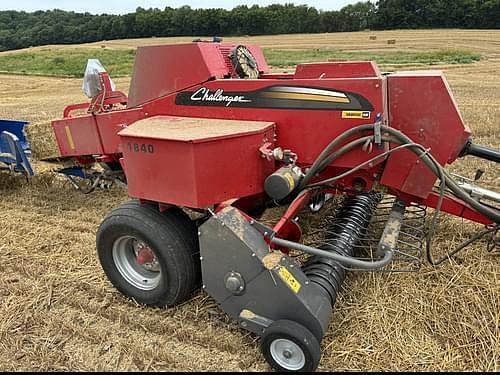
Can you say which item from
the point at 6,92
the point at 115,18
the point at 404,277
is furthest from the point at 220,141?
the point at 115,18

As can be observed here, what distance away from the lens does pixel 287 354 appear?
8.20ft

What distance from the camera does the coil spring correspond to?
9.11 ft

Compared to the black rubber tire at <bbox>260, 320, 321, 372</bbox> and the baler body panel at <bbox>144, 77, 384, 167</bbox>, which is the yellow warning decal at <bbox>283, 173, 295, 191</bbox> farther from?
the black rubber tire at <bbox>260, 320, 321, 372</bbox>

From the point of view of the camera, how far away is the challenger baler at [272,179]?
8.61 ft

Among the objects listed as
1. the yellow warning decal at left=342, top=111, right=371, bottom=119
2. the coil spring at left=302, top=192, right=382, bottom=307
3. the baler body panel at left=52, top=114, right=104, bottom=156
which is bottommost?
the coil spring at left=302, top=192, right=382, bottom=307

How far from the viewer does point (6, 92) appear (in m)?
17.8

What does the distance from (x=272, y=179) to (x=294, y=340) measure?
3.11 feet

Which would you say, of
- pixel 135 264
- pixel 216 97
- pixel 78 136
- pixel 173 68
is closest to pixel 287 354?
pixel 135 264

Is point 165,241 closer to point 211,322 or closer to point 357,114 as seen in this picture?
point 211,322

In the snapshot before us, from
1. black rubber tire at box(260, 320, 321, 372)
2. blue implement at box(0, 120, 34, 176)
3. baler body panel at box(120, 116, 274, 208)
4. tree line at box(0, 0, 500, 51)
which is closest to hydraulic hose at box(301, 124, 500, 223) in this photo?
baler body panel at box(120, 116, 274, 208)

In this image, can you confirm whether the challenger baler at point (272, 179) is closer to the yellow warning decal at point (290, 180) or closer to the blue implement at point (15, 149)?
the yellow warning decal at point (290, 180)

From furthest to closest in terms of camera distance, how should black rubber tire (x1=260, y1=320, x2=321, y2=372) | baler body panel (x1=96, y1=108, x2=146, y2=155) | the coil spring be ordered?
baler body panel (x1=96, y1=108, x2=146, y2=155)
the coil spring
black rubber tire (x1=260, y1=320, x2=321, y2=372)

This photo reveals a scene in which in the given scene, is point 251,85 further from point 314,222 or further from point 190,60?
point 314,222

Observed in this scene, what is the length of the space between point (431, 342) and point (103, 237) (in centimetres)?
212
